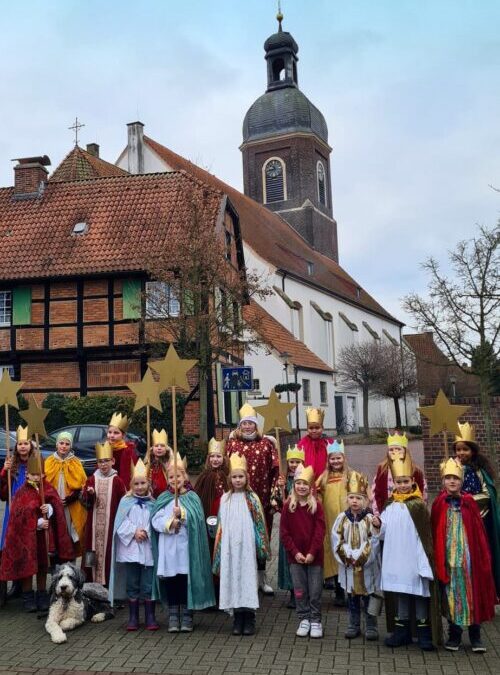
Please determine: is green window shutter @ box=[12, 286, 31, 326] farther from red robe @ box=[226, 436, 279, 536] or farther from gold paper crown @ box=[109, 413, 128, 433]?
red robe @ box=[226, 436, 279, 536]

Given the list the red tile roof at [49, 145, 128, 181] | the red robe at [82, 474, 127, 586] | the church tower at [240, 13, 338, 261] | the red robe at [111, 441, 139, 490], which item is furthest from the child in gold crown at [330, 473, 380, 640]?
the church tower at [240, 13, 338, 261]

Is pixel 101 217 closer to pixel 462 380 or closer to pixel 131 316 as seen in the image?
pixel 131 316

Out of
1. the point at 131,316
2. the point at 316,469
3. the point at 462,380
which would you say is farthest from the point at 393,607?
the point at 462,380

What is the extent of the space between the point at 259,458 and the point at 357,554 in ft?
5.54

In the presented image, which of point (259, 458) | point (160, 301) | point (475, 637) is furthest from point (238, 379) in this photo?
point (475, 637)

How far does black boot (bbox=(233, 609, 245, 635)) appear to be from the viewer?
6.02 meters

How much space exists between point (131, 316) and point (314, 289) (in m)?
19.1

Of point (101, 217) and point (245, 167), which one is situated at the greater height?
point (245, 167)

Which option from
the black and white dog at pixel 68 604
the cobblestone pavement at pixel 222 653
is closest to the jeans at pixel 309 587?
the cobblestone pavement at pixel 222 653

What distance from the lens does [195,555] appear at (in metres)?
6.15

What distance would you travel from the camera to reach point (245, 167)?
4909 cm

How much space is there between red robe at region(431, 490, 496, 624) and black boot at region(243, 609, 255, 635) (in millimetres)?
1603

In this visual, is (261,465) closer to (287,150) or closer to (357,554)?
(357,554)

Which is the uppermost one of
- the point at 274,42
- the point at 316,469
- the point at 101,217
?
the point at 274,42
